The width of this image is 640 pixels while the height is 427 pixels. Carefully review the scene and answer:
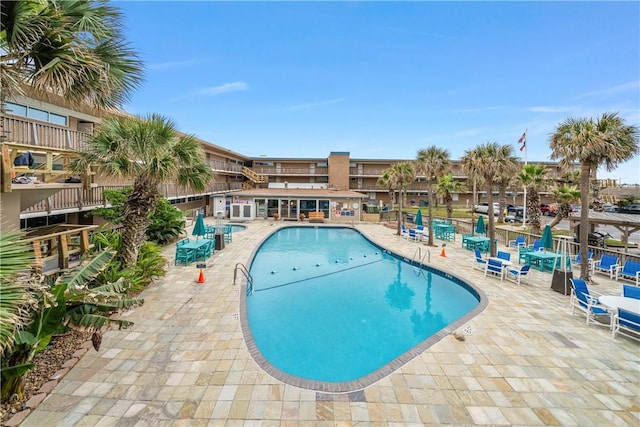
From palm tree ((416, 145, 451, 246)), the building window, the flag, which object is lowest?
palm tree ((416, 145, 451, 246))

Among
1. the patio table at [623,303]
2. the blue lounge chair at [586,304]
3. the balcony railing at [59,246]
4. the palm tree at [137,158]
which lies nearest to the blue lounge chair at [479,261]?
the blue lounge chair at [586,304]

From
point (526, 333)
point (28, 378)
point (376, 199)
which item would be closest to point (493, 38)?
point (526, 333)

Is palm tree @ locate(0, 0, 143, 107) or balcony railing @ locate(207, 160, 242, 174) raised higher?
balcony railing @ locate(207, 160, 242, 174)

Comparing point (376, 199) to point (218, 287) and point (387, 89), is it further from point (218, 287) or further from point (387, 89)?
point (218, 287)

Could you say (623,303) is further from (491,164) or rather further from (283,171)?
(283,171)

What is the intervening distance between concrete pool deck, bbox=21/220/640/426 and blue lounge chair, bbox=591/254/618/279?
6.52 meters

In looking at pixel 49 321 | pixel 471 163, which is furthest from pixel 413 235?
pixel 49 321

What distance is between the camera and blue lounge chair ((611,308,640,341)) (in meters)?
6.76

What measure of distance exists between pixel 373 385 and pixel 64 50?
780 centimetres

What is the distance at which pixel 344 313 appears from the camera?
9.60 metres

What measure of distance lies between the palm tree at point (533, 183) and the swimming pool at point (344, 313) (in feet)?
50.2

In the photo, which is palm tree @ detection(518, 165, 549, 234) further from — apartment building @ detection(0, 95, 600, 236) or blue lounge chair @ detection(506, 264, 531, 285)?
blue lounge chair @ detection(506, 264, 531, 285)

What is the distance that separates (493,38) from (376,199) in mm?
30757

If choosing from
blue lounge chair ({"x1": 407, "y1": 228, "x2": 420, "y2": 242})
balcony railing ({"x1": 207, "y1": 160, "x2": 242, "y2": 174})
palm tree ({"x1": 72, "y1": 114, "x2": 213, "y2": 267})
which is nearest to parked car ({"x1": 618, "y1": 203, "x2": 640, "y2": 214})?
blue lounge chair ({"x1": 407, "y1": 228, "x2": 420, "y2": 242})
